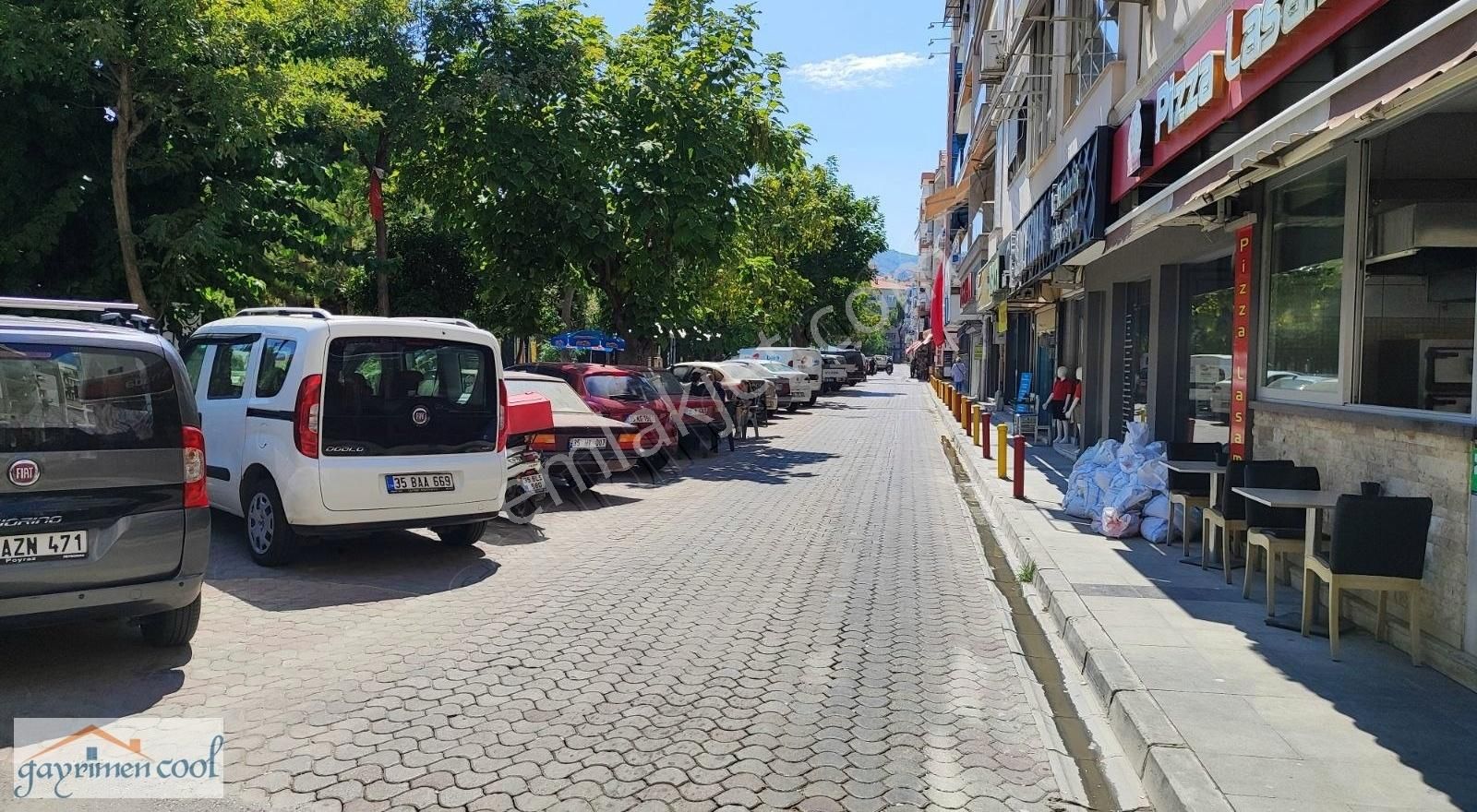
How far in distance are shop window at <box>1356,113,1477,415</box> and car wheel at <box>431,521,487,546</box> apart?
272 inches

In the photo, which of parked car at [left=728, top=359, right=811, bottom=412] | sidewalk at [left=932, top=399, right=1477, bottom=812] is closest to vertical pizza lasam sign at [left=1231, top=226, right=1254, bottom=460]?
sidewalk at [left=932, top=399, right=1477, bottom=812]

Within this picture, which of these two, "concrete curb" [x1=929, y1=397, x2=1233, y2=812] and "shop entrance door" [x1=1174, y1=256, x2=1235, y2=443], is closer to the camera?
"concrete curb" [x1=929, y1=397, x2=1233, y2=812]

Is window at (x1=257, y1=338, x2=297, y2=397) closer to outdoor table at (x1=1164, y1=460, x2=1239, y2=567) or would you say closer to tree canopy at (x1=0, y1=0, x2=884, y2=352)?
tree canopy at (x1=0, y1=0, x2=884, y2=352)

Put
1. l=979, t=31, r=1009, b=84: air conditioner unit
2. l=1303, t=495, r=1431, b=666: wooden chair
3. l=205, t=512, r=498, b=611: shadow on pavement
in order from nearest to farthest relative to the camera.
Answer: l=1303, t=495, r=1431, b=666: wooden chair → l=205, t=512, r=498, b=611: shadow on pavement → l=979, t=31, r=1009, b=84: air conditioner unit

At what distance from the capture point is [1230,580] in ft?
26.1

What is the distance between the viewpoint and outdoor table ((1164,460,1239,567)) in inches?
324

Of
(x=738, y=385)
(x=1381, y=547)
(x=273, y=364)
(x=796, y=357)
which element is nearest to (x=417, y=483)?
(x=273, y=364)

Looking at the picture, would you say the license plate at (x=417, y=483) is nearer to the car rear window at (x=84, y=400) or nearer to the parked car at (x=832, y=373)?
the car rear window at (x=84, y=400)

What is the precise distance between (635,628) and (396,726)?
206cm

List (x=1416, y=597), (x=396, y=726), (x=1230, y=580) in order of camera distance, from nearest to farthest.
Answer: (x=396, y=726), (x=1416, y=597), (x=1230, y=580)

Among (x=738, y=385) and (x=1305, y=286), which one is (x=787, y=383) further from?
(x=1305, y=286)

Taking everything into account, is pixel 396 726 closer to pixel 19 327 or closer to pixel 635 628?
pixel 635 628

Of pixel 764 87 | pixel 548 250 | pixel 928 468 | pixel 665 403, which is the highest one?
pixel 764 87

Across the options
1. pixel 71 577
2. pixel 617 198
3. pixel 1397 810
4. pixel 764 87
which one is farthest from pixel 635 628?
pixel 764 87
